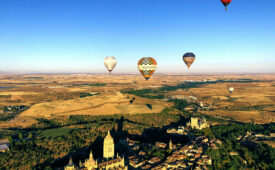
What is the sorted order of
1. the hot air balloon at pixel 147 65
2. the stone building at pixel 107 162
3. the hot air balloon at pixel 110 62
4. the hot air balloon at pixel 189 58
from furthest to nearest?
the hot air balloon at pixel 189 58
the hot air balloon at pixel 110 62
the hot air balloon at pixel 147 65
the stone building at pixel 107 162

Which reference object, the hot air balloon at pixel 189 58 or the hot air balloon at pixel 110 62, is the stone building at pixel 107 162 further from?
the hot air balloon at pixel 189 58

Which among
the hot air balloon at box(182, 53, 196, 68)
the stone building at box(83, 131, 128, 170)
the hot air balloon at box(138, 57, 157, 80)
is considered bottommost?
the stone building at box(83, 131, 128, 170)

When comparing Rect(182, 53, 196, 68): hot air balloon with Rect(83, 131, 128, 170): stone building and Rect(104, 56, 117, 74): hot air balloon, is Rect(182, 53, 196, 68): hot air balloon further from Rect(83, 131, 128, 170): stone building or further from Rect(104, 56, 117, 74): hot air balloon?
Rect(83, 131, 128, 170): stone building

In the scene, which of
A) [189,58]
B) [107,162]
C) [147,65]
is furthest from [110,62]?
[107,162]

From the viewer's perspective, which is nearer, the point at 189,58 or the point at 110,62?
the point at 110,62

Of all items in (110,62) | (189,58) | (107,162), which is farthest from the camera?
(189,58)

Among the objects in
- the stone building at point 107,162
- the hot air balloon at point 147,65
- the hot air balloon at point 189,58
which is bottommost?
the stone building at point 107,162

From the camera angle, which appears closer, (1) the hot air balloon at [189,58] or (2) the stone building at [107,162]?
(2) the stone building at [107,162]

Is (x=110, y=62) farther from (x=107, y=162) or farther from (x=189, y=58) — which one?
(x=107, y=162)

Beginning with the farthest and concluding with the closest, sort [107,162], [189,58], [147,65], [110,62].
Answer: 1. [189,58]
2. [110,62]
3. [147,65]
4. [107,162]

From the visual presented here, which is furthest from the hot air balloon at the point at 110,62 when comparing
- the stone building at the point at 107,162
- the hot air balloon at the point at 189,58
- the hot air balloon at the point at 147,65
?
the stone building at the point at 107,162

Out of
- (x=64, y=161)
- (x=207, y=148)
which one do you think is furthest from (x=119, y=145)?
(x=207, y=148)

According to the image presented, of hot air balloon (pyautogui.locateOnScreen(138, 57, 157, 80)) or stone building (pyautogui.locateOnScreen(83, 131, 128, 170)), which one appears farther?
hot air balloon (pyautogui.locateOnScreen(138, 57, 157, 80))

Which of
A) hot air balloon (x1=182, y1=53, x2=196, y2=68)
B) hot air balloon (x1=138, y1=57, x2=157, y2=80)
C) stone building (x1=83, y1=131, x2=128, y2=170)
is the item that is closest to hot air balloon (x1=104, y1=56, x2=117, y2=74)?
hot air balloon (x1=138, y1=57, x2=157, y2=80)
